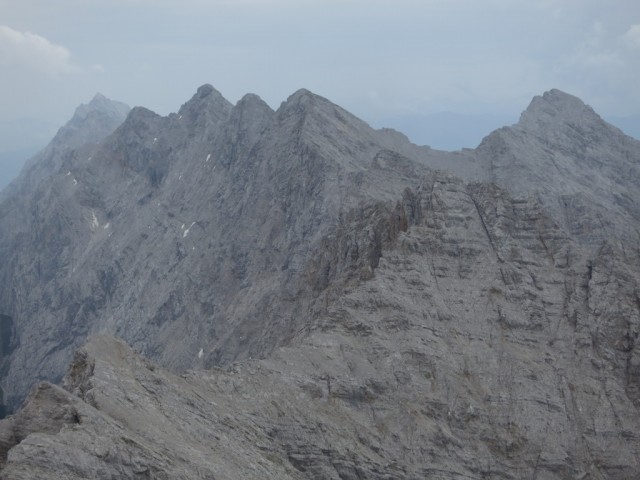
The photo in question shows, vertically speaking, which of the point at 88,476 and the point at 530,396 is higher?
the point at 530,396

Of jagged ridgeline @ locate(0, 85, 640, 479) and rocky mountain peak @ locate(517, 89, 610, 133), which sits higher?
rocky mountain peak @ locate(517, 89, 610, 133)

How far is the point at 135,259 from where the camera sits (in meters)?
175

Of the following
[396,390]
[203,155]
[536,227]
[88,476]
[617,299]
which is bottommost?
[88,476]

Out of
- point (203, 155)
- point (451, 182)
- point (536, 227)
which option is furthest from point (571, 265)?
point (203, 155)

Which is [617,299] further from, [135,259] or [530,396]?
[135,259]

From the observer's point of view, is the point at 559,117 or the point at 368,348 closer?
the point at 368,348

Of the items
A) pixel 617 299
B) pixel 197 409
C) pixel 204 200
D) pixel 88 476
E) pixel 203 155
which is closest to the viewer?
pixel 88 476

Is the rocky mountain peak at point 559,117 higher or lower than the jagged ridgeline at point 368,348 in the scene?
higher

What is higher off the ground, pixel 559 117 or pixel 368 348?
pixel 559 117

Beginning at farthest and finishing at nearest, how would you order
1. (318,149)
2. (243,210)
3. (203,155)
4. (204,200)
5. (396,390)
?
(203,155), (204,200), (243,210), (318,149), (396,390)

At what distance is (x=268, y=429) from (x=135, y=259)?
379 ft

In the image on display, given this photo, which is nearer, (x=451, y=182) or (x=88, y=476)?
(x=88, y=476)

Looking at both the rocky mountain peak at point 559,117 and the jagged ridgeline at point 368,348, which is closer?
the jagged ridgeline at point 368,348

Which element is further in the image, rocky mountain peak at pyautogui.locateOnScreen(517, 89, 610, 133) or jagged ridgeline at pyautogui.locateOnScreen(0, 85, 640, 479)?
rocky mountain peak at pyautogui.locateOnScreen(517, 89, 610, 133)
